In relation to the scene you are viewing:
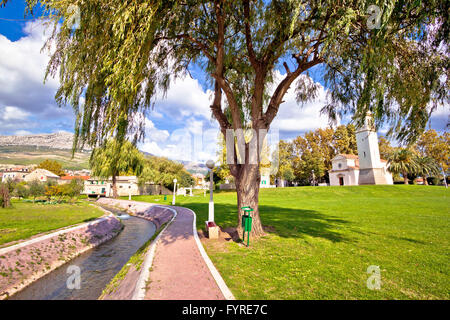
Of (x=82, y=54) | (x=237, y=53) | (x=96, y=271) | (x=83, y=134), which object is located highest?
(x=237, y=53)

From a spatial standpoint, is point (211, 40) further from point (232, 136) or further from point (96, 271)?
point (96, 271)

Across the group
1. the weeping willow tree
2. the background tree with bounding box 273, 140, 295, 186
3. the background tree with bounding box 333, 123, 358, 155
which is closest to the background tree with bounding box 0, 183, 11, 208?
the weeping willow tree

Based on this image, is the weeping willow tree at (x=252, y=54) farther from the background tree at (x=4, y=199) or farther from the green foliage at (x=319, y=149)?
the green foliage at (x=319, y=149)

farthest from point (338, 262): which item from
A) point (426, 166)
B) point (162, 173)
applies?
point (426, 166)

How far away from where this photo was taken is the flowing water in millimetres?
5609

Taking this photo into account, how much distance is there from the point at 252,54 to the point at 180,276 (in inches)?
292

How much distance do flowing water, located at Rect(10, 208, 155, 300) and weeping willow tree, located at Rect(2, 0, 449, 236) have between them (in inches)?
157

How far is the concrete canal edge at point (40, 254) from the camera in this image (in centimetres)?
598

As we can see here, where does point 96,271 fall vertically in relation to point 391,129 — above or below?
below

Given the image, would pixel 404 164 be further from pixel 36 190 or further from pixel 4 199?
pixel 36 190
